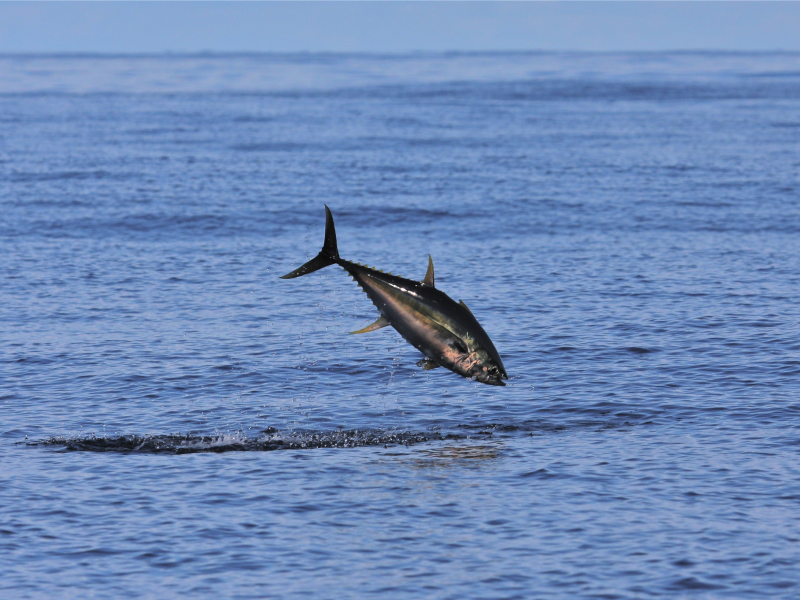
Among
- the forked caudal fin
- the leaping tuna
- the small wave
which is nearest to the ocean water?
the small wave

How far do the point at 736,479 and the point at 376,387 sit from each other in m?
9.98

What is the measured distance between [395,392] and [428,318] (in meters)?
8.45

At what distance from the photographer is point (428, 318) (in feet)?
63.6

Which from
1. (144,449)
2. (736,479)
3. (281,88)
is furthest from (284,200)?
(281,88)

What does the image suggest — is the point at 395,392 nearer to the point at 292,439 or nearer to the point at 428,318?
the point at 292,439

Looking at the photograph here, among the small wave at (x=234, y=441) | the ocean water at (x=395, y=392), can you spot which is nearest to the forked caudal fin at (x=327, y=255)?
the ocean water at (x=395, y=392)

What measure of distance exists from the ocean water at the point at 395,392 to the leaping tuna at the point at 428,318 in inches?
99.5

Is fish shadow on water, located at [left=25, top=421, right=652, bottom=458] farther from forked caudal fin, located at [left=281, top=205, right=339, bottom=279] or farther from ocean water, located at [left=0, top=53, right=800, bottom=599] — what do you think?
forked caudal fin, located at [left=281, top=205, right=339, bottom=279]

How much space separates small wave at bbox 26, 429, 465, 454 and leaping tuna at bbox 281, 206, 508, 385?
4221 millimetres

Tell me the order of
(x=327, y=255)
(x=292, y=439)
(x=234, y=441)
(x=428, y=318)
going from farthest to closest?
1. (x=292, y=439)
2. (x=234, y=441)
3. (x=327, y=255)
4. (x=428, y=318)

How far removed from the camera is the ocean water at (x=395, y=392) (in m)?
17.6

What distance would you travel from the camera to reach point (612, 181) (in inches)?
2655

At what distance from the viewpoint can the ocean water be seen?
17594 millimetres

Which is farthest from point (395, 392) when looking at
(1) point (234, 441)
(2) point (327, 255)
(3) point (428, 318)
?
(3) point (428, 318)
